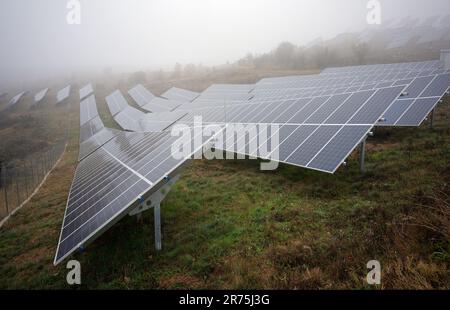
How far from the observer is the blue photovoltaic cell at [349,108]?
49.1 ft

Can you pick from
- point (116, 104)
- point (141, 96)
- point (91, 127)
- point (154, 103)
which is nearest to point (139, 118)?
point (91, 127)

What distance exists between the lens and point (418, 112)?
1922cm

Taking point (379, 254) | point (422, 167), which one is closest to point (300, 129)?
point (422, 167)

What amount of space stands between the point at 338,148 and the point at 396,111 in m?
10.8

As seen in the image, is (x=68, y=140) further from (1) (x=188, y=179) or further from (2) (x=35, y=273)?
(2) (x=35, y=273)

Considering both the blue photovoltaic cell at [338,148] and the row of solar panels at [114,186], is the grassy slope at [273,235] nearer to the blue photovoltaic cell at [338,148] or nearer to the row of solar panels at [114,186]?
the blue photovoltaic cell at [338,148]

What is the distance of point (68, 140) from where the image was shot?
117 ft

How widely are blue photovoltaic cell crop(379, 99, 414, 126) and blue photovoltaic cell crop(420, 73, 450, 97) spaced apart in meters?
1.14

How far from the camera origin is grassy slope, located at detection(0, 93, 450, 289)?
26.3 ft

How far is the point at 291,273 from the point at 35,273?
9.25 meters

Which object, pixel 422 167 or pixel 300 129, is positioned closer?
pixel 422 167

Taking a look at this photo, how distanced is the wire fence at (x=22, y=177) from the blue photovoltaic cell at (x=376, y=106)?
64.2ft

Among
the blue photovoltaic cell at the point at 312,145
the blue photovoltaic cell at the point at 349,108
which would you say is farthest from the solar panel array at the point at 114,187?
the blue photovoltaic cell at the point at 349,108

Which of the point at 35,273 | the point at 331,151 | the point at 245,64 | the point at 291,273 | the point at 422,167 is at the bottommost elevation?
the point at 35,273
